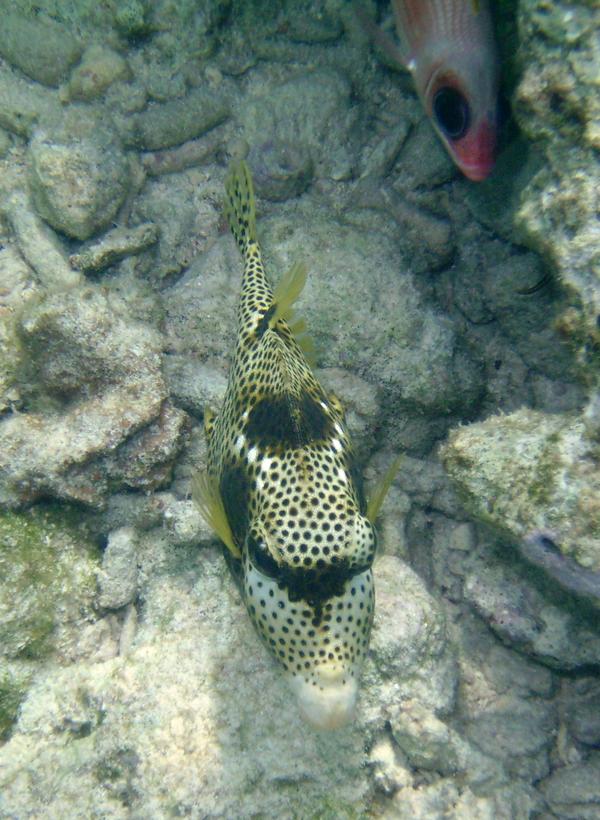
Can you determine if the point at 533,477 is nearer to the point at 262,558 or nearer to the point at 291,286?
the point at 262,558

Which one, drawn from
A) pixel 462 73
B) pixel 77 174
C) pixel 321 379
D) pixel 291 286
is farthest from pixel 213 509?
pixel 77 174

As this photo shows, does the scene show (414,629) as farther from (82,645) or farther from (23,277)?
(23,277)

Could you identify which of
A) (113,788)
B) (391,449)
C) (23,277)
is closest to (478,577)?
(391,449)

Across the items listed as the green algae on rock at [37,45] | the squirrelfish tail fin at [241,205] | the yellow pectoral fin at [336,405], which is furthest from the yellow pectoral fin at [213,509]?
the green algae on rock at [37,45]

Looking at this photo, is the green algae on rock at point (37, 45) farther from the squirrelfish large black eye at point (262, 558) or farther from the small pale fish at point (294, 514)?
the squirrelfish large black eye at point (262, 558)

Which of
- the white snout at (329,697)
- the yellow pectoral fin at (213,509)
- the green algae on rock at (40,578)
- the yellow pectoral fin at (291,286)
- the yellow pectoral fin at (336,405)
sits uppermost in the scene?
the yellow pectoral fin at (291,286)

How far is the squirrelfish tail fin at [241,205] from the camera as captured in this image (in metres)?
4.18

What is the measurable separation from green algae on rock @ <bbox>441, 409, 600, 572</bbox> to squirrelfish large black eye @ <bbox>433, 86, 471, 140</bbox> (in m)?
1.68

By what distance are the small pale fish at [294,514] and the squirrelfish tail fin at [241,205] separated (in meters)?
0.89

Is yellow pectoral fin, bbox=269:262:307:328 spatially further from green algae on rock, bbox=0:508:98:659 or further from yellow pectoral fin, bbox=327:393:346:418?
green algae on rock, bbox=0:508:98:659

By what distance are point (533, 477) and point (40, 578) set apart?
3.22 meters

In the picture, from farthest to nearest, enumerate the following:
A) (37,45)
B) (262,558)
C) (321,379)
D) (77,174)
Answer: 1. (37,45)
2. (77,174)
3. (321,379)
4. (262,558)

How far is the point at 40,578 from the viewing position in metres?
3.78

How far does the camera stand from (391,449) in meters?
4.39
